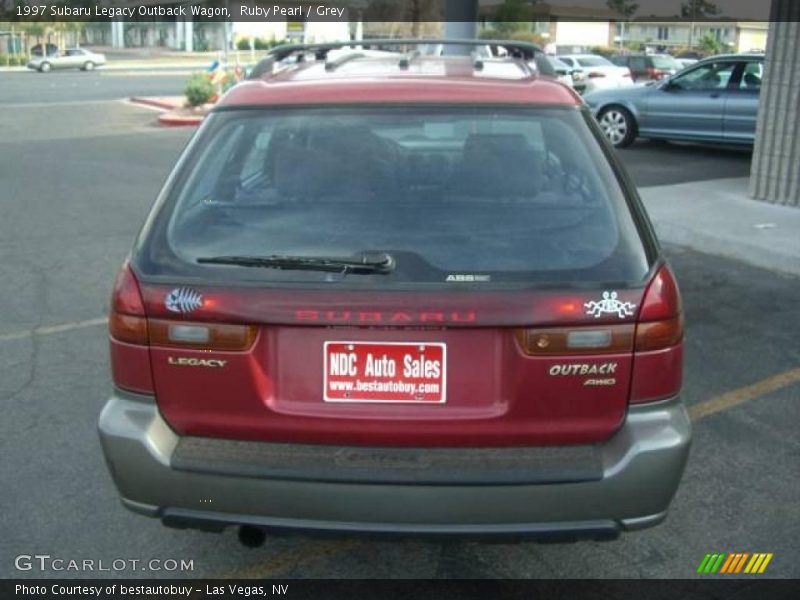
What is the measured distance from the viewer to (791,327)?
235 inches

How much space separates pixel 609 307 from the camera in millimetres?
2635

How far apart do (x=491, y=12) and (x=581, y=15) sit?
25.7m

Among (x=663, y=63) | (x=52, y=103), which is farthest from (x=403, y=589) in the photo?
(x=663, y=63)

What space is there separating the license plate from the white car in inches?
871

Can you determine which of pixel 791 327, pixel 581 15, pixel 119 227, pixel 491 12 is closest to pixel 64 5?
pixel 491 12

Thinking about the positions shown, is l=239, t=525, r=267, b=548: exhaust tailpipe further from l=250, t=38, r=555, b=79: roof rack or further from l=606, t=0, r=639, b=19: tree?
l=606, t=0, r=639, b=19: tree

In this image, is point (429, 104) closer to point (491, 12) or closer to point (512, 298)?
point (512, 298)

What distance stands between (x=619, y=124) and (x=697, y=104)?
1532mm

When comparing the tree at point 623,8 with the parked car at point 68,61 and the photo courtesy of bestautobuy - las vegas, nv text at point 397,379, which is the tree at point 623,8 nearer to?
the parked car at point 68,61

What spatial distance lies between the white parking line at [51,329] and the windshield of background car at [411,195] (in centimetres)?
320

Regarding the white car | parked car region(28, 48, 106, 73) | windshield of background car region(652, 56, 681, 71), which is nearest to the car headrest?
the white car

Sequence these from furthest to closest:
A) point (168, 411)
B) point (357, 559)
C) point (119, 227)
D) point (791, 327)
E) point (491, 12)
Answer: point (491, 12) < point (119, 227) < point (791, 327) < point (357, 559) < point (168, 411)

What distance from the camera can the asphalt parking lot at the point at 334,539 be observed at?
3.32 m
